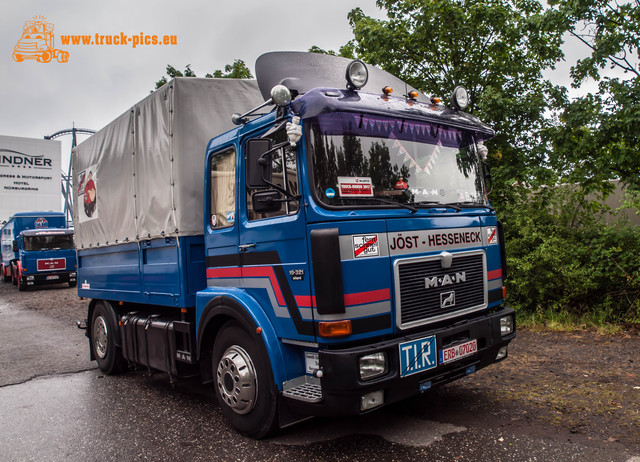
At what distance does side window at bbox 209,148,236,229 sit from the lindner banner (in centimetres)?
3039

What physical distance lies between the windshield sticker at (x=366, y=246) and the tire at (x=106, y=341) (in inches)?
168

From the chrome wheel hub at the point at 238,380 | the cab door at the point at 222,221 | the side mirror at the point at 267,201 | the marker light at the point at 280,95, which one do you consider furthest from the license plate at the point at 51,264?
Result: the marker light at the point at 280,95

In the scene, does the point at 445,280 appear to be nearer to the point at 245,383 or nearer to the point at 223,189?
the point at 245,383

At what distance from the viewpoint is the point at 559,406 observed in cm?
432

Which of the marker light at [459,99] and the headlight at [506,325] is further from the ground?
the marker light at [459,99]

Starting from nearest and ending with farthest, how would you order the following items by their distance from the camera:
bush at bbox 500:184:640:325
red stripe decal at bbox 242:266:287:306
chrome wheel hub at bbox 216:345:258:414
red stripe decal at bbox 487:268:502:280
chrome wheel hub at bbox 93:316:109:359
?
red stripe decal at bbox 242:266:287:306 < chrome wheel hub at bbox 216:345:258:414 < red stripe decal at bbox 487:268:502:280 < chrome wheel hub at bbox 93:316:109:359 < bush at bbox 500:184:640:325

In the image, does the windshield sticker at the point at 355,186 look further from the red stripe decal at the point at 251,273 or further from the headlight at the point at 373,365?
the headlight at the point at 373,365

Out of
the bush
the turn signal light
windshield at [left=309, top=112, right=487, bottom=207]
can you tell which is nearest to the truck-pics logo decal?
windshield at [left=309, top=112, right=487, bottom=207]

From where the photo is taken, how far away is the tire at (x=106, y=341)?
6.35 m

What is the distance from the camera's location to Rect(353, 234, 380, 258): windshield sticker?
11.1ft

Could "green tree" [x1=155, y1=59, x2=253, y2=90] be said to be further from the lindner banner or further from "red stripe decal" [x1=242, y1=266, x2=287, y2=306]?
the lindner banner

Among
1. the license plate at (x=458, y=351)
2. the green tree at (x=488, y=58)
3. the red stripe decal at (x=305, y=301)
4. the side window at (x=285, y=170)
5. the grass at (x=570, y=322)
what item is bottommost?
the grass at (x=570, y=322)

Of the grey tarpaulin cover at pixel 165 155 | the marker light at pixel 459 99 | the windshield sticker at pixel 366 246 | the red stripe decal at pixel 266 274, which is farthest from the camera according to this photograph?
the grey tarpaulin cover at pixel 165 155

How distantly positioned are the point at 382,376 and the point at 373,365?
111mm
